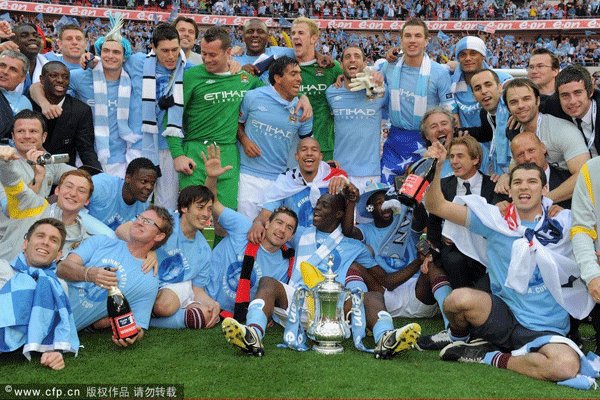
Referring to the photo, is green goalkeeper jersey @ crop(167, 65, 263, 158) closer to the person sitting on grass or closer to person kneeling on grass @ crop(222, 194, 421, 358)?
the person sitting on grass

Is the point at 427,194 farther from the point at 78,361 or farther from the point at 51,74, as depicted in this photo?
the point at 51,74

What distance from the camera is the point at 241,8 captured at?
145 ft

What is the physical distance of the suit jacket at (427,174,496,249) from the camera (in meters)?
5.61

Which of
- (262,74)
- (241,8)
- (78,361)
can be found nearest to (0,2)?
(241,8)

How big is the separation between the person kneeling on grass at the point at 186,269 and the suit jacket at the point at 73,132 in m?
1.19

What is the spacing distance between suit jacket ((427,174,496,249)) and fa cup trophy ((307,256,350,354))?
37.5 inches

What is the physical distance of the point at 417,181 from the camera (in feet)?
15.2

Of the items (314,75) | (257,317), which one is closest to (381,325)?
(257,317)

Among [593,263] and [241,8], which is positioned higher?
[241,8]

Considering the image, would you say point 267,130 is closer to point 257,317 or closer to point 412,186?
point 257,317

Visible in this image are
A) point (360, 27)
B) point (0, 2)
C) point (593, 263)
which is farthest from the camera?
point (360, 27)

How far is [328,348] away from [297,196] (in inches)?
68.9

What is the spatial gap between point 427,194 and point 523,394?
138cm

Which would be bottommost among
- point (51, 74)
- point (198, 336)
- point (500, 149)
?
point (198, 336)
